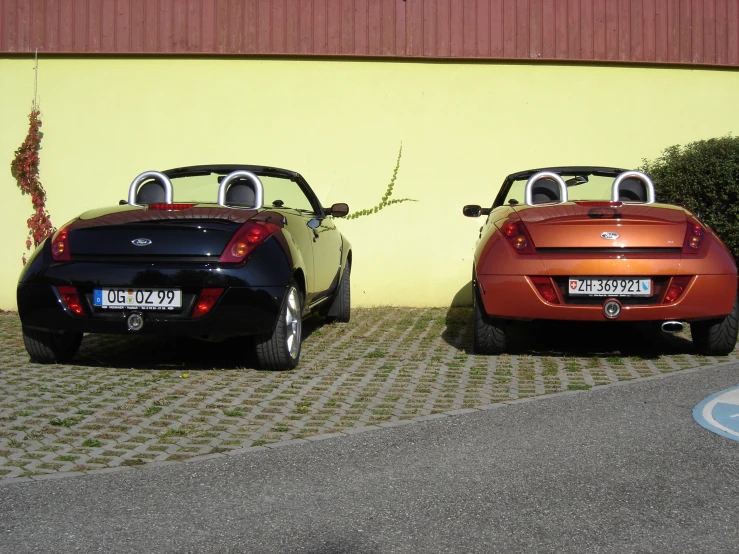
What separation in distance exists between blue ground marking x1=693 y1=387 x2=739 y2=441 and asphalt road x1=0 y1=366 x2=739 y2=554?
0.13 metres

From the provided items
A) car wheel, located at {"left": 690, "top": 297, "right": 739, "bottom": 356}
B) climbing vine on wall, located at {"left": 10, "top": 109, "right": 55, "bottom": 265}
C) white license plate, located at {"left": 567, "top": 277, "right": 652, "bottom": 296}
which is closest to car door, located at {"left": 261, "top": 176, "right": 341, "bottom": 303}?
white license plate, located at {"left": 567, "top": 277, "right": 652, "bottom": 296}

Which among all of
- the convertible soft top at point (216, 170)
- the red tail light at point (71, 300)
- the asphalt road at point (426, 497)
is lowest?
the asphalt road at point (426, 497)

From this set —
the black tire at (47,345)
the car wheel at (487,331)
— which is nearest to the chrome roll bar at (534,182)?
the car wheel at (487,331)

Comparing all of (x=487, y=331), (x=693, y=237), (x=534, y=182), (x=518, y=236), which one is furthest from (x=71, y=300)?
(x=693, y=237)

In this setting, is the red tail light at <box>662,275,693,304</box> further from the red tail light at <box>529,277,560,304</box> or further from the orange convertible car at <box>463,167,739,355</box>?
the red tail light at <box>529,277,560,304</box>

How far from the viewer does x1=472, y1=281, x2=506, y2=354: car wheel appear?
7.65 meters

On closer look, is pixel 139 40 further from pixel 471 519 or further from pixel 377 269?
pixel 471 519

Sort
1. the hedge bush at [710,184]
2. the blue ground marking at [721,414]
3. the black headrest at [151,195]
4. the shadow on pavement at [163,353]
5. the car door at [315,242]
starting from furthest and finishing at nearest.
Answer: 1. the hedge bush at [710,184]
2. the black headrest at [151,195]
3. the car door at [315,242]
4. the shadow on pavement at [163,353]
5. the blue ground marking at [721,414]

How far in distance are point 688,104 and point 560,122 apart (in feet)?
4.93

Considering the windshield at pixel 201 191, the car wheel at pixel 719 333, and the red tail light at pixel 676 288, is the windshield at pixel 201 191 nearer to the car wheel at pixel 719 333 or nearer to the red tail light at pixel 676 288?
the red tail light at pixel 676 288

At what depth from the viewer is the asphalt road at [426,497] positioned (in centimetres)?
365

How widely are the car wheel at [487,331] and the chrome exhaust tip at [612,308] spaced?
2.59 feet

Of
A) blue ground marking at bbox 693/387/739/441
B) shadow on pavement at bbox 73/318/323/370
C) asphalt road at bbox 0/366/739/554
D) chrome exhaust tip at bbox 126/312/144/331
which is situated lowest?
asphalt road at bbox 0/366/739/554

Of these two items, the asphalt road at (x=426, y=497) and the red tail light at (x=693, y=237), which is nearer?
the asphalt road at (x=426, y=497)
